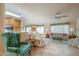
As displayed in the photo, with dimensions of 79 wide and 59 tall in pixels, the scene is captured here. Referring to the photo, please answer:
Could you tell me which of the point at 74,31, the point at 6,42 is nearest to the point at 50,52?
the point at 74,31

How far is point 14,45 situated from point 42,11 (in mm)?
717

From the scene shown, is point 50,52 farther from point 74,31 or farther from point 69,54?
point 74,31

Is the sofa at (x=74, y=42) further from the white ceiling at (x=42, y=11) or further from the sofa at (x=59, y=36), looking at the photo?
the white ceiling at (x=42, y=11)

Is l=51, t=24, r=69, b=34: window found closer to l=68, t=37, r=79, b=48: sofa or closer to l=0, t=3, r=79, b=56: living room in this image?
l=0, t=3, r=79, b=56: living room

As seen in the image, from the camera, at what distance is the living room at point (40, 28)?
7.42ft

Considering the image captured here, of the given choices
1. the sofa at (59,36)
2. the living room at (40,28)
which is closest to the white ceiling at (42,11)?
the living room at (40,28)

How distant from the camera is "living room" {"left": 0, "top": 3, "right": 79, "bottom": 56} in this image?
2.26 meters

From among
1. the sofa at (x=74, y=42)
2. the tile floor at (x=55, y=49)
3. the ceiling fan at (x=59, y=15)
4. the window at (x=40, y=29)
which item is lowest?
the tile floor at (x=55, y=49)

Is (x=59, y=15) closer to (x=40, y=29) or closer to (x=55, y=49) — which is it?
(x=40, y=29)

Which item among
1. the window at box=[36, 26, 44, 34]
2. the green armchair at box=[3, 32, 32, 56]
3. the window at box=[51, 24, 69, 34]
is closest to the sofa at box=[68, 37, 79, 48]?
the window at box=[51, 24, 69, 34]

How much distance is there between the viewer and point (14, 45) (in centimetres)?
233

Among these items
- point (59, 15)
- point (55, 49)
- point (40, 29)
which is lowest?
point (55, 49)

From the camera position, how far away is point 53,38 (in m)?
2.39

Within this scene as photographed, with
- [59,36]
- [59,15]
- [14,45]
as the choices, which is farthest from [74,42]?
[14,45]
